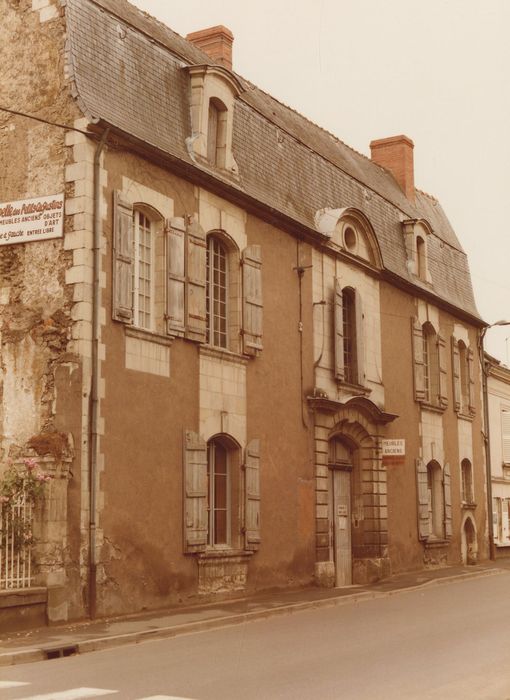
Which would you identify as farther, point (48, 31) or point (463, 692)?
point (48, 31)

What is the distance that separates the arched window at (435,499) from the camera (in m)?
26.0

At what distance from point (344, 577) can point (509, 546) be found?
39.3ft

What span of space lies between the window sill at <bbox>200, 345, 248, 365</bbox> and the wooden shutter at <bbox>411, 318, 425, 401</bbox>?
26.6ft

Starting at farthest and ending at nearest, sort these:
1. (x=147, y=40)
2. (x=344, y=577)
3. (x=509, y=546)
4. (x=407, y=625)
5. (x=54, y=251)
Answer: (x=509, y=546) < (x=344, y=577) < (x=147, y=40) < (x=54, y=251) < (x=407, y=625)

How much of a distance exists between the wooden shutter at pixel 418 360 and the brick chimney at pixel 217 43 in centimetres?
772

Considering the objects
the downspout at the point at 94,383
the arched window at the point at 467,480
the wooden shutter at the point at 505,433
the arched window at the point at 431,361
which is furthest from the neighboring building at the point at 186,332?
the wooden shutter at the point at 505,433

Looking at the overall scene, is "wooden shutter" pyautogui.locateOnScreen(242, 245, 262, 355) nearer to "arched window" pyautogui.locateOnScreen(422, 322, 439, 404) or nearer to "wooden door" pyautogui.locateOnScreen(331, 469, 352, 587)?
"wooden door" pyautogui.locateOnScreen(331, 469, 352, 587)

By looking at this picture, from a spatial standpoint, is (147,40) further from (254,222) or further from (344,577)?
(344,577)

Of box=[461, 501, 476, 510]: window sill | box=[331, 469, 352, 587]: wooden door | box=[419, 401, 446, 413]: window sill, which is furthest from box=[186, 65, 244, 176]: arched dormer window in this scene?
box=[461, 501, 476, 510]: window sill

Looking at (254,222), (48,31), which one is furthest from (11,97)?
(254,222)

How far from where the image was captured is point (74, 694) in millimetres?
8711

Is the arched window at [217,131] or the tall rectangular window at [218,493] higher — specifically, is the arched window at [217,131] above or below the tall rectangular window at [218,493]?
above

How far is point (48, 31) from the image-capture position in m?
15.5

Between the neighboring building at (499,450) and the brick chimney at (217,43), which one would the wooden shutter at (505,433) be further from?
the brick chimney at (217,43)
